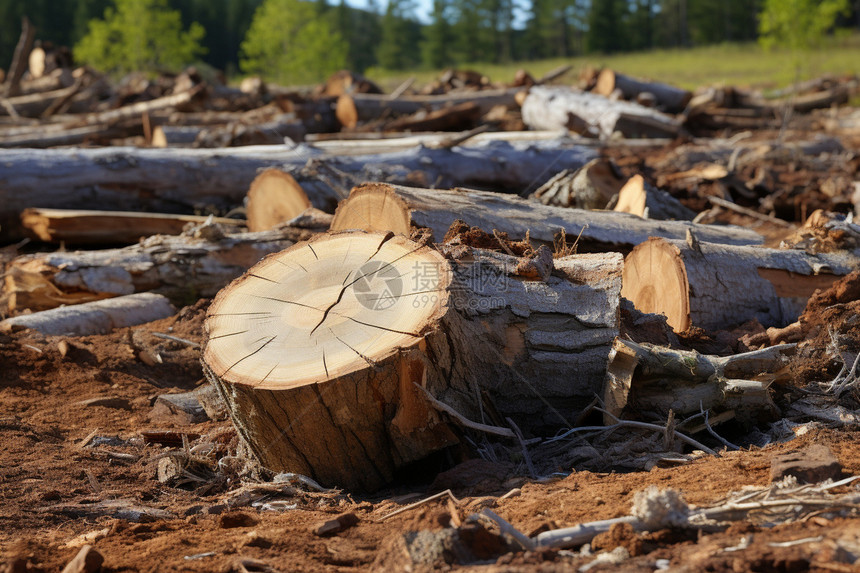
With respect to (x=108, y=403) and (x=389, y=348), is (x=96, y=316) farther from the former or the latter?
(x=389, y=348)

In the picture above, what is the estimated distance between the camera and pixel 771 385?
331cm

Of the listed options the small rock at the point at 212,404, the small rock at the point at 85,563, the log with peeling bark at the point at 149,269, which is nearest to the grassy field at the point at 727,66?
the log with peeling bark at the point at 149,269

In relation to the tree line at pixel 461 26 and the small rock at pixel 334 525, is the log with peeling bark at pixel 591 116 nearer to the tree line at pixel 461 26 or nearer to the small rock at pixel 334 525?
the small rock at pixel 334 525

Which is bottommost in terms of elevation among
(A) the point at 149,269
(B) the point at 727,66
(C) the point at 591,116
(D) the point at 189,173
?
(A) the point at 149,269

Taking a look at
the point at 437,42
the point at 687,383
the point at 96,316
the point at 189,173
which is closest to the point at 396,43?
the point at 437,42

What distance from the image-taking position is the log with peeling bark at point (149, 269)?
18.2 ft

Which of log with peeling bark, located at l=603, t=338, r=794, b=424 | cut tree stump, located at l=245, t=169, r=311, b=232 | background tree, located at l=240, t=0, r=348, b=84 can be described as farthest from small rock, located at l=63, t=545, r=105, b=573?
background tree, located at l=240, t=0, r=348, b=84

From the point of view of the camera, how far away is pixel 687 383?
313 cm

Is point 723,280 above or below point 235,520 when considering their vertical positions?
above

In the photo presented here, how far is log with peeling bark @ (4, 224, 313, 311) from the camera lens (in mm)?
5547

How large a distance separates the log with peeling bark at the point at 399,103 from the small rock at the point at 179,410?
385 inches

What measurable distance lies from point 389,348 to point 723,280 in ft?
7.49

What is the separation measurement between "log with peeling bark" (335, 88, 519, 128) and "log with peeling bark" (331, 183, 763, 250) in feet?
29.1

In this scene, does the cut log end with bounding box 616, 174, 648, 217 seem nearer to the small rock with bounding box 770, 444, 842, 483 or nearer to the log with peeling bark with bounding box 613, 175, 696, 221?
the log with peeling bark with bounding box 613, 175, 696, 221
